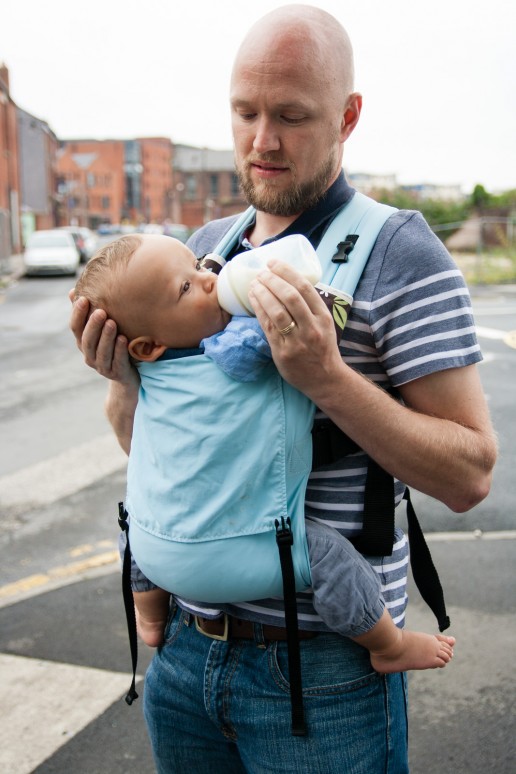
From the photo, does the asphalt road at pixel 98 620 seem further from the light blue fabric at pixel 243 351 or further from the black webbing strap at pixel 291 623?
the light blue fabric at pixel 243 351

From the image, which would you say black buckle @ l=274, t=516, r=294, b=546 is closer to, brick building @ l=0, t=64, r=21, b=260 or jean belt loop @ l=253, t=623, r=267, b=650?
jean belt loop @ l=253, t=623, r=267, b=650

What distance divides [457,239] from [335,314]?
32.1 meters

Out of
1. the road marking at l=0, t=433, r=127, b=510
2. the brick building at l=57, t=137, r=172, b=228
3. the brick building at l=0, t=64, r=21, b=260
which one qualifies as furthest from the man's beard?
the brick building at l=57, t=137, r=172, b=228

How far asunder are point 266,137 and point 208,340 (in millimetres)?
504

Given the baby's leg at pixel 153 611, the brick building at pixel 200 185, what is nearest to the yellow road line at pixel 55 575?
the baby's leg at pixel 153 611

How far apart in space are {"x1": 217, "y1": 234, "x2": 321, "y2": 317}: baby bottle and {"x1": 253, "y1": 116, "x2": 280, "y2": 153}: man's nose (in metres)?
0.32

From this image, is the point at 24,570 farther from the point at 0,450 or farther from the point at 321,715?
the point at 321,715

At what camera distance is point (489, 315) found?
15266 millimetres

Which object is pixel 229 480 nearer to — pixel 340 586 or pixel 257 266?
pixel 340 586

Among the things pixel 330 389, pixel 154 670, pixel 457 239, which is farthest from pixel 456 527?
pixel 457 239

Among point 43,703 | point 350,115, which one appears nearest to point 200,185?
point 43,703

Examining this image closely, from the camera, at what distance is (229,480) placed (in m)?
1.58

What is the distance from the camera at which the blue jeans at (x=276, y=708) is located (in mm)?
1661

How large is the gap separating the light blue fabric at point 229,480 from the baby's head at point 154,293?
9 cm
